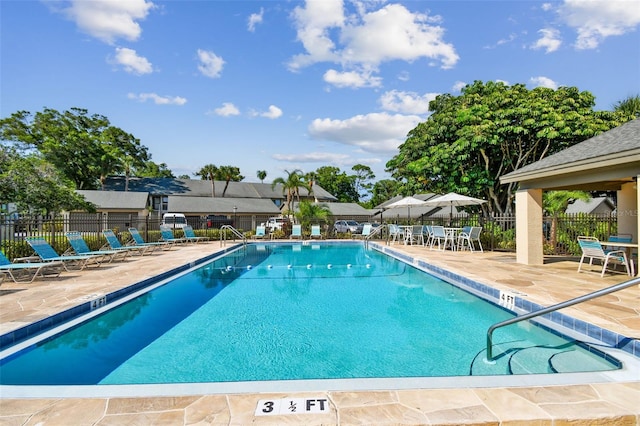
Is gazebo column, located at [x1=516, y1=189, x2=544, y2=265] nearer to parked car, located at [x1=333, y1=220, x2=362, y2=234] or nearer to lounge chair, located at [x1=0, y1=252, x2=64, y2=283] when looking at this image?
lounge chair, located at [x1=0, y1=252, x2=64, y2=283]

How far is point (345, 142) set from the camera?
38375 millimetres

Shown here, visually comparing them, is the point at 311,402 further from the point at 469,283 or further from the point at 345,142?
the point at 345,142

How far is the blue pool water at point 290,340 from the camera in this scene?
3.95m

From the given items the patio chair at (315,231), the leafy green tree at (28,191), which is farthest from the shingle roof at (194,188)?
the leafy green tree at (28,191)

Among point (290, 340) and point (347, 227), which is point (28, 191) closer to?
point (290, 340)

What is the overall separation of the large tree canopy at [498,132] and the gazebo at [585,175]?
8.41 meters

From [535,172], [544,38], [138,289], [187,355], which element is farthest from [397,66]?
[187,355]

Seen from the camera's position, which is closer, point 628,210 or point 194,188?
point 628,210

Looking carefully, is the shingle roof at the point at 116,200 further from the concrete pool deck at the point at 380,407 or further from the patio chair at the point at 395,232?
the concrete pool deck at the point at 380,407

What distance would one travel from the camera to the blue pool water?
3.95 meters

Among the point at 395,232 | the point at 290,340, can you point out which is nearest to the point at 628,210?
the point at 395,232

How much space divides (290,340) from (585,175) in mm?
8295

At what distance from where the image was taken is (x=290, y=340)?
5102mm

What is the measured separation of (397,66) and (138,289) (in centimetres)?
1775
